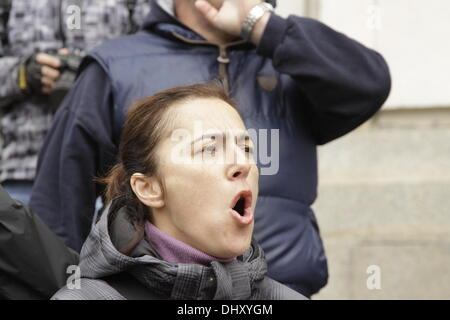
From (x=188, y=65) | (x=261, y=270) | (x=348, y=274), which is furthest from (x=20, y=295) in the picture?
(x=348, y=274)

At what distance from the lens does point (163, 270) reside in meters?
2.12

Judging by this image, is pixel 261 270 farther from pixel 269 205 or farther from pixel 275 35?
pixel 275 35

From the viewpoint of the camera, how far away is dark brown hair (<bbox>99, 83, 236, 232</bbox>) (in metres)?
2.36

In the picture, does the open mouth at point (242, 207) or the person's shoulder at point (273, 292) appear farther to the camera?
the person's shoulder at point (273, 292)

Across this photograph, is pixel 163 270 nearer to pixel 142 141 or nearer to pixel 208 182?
pixel 208 182

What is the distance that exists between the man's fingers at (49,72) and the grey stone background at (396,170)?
197 cm

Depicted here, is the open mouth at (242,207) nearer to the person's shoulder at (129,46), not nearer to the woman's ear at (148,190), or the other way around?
the woman's ear at (148,190)

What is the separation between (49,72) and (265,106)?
0.95 m

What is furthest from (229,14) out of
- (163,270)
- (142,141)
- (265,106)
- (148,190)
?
(163,270)

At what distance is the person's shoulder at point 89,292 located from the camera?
210 cm

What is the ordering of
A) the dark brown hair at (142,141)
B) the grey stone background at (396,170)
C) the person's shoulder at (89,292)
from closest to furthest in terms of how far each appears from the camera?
the person's shoulder at (89,292) < the dark brown hair at (142,141) < the grey stone background at (396,170)

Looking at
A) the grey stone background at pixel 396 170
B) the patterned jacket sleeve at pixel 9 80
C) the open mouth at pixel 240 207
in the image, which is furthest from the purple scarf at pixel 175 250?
the grey stone background at pixel 396 170

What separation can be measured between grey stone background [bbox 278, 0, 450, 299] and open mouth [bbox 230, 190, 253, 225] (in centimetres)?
284

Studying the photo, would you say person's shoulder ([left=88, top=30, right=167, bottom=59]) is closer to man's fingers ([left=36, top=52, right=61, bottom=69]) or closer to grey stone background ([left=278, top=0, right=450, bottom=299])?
man's fingers ([left=36, top=52, right=61, bottom=69])
